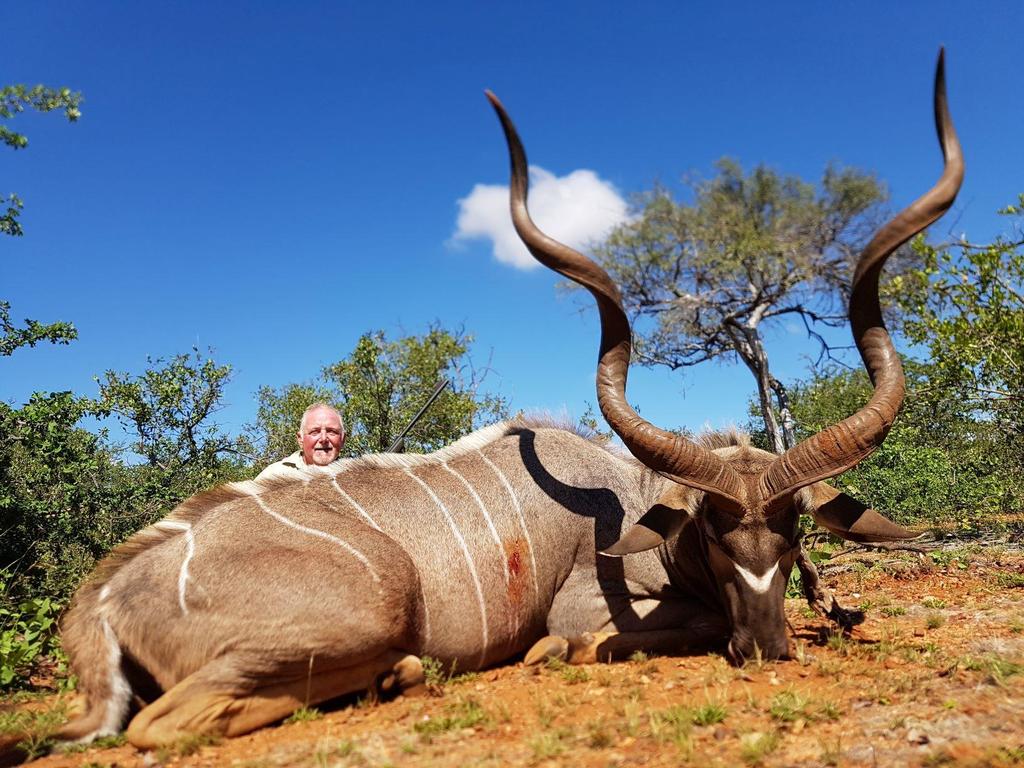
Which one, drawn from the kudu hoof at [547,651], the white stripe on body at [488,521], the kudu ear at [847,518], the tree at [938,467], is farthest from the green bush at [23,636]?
the tree at [938,467]

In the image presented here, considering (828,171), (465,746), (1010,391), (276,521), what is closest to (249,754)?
(465,746)

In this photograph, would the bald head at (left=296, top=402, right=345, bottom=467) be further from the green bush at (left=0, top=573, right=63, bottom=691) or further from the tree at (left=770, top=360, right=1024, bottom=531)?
the tree at (left=770, top=360, right=1024, bottom=531)

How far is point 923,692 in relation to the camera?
3117 mm

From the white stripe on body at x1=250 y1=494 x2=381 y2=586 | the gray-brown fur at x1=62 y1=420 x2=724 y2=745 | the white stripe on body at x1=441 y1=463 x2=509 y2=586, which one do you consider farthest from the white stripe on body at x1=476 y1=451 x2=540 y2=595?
the white stripe on body at x1=250 y1=494 x2=381 y2=586

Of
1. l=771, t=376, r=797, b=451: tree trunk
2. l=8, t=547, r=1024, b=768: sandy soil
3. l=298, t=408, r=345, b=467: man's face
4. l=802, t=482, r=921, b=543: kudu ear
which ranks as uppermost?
l=771, t=376, r=797, b=451: tree trunk

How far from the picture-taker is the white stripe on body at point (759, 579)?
12.0ft

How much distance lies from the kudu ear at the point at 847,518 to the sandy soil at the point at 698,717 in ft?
1.77

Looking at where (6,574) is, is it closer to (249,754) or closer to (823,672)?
(249,754)

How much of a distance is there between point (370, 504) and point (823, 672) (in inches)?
88.3

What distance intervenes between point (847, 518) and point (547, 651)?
5.38 ft

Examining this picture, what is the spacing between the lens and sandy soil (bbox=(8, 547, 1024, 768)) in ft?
A: 8.58

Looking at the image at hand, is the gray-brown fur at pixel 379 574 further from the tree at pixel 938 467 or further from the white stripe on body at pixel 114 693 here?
the tree at pixel 938 467

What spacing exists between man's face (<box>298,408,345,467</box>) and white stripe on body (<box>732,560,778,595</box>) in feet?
11.4

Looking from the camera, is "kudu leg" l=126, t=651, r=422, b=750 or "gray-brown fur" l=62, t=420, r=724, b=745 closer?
"kudu leg" l=126, t=651, r=422, b=750
